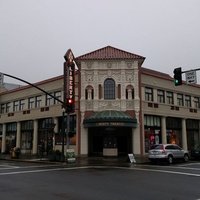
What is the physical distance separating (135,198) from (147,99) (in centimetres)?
2480

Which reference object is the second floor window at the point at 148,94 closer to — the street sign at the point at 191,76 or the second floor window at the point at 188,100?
the second floor window at the point at 188,100

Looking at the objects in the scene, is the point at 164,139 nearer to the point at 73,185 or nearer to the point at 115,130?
the point at 115,130

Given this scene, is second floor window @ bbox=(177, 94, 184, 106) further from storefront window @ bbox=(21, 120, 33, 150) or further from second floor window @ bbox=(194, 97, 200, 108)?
storefront window @ bbox=(21, 120, 33, 150)

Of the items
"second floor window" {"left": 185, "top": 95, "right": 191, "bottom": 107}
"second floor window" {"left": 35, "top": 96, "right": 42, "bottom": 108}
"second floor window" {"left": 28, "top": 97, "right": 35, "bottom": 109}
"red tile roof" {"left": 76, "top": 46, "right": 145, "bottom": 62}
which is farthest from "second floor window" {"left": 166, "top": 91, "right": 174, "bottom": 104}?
"second floor window" {"left": 28, "top": 97, "right": 35, "bottom": 109}

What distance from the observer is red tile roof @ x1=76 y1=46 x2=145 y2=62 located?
32.4 m

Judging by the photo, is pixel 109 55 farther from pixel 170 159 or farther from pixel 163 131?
pixel 170 159

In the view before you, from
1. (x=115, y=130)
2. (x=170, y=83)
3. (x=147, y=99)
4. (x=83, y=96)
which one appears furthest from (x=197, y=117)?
(x=83, y=96)

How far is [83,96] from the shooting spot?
106 ft

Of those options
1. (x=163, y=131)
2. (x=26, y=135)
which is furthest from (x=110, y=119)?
(x=26, y=135)

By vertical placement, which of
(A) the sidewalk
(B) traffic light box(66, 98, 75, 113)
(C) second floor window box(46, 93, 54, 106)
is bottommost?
(A) the sidewalk

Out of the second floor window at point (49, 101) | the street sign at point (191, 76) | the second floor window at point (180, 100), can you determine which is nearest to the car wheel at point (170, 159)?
the street sign at point (191, 76)

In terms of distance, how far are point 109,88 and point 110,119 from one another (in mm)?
4071

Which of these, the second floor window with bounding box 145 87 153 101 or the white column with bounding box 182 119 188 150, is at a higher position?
the second floor window with bounding box 145 87 153 101

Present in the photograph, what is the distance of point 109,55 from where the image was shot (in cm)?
3322
